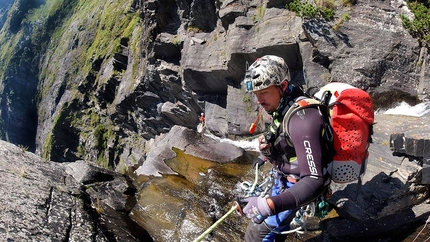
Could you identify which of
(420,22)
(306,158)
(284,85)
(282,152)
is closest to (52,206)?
(282,152)

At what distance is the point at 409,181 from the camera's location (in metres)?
8.18

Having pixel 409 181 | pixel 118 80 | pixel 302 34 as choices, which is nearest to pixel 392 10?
pixel 302 34

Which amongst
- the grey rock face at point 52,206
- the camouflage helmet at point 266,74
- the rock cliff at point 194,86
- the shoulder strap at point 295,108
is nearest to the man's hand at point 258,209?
the shoulder strap at point 295,108

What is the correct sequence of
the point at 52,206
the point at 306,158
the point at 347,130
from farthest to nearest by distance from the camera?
the point at 52,206, the point at 347,130, the point at 306,158

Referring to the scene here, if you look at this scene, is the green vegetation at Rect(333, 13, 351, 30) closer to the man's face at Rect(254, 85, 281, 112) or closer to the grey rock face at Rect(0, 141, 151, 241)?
the man's face at Rect(254, 85, 281, 112)

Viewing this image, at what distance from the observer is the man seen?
15.8 ft

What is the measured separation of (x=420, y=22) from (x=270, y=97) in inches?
533

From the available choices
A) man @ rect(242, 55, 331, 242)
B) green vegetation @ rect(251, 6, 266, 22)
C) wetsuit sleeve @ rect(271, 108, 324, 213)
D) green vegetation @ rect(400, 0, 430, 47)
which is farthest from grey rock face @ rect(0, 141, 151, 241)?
green vegetation @ rect(251, 6, 266, 22)

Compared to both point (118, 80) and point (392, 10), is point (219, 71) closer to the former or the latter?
point (392, 10)

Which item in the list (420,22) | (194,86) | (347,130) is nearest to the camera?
(347,130)

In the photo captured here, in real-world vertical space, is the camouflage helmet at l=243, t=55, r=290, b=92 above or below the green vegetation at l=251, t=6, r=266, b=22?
below

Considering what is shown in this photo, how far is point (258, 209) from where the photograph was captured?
4.96m

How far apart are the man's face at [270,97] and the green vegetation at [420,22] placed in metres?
13.1

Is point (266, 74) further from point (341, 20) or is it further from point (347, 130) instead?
point (341, 20)
